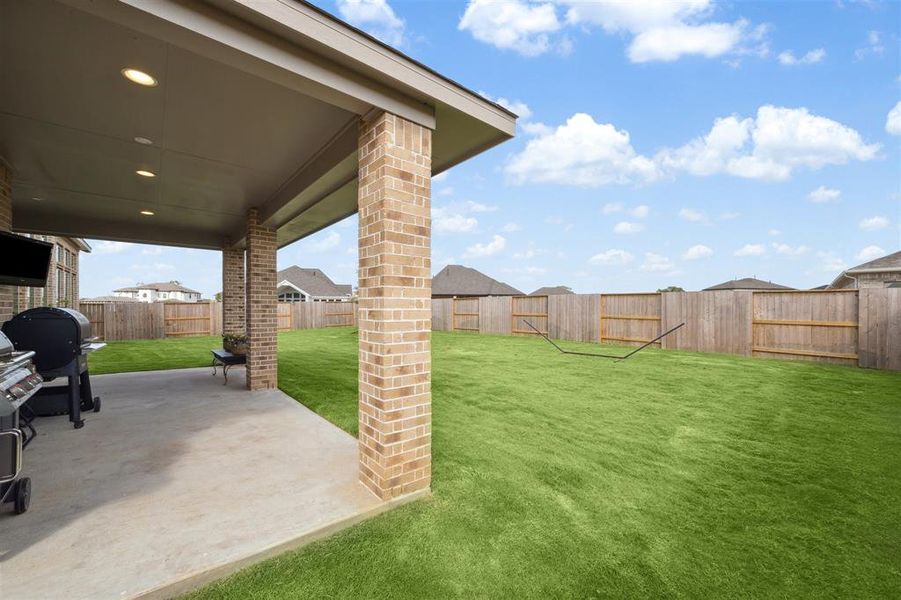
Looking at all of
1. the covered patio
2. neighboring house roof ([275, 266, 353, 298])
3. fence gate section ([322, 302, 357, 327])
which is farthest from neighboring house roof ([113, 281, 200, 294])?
the covered patio

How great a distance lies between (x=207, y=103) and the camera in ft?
10.4

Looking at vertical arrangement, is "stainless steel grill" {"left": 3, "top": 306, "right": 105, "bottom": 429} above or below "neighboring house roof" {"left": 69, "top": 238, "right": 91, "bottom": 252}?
below

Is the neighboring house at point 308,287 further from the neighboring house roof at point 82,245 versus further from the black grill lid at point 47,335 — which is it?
the black grill lid at point 47,335

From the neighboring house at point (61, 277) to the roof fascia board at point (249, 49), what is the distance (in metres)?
13.3

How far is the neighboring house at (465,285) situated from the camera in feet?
108

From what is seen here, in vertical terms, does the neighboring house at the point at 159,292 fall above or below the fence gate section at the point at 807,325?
above

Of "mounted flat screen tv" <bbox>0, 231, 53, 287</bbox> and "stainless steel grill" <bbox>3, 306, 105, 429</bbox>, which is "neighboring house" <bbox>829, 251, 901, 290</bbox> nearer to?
"stainless steel grill" <bbox>3, 306, 105, 429</bbox>

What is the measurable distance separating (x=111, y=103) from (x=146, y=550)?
11.8 feet

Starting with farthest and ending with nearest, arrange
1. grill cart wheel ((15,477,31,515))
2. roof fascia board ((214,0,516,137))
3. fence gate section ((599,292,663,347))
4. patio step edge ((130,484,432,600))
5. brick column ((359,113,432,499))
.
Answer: fence gate section ((599,292,663,347)) → brick column ((359,113,432,499)) → grill cart wheel ((15,477,31,515)) → roof fascia board ((214,0,516,137)) → patio step edge ((130,484,432,600))

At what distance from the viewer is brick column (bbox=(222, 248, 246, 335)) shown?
8.82 metres

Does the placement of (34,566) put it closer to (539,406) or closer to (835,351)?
(539,406)

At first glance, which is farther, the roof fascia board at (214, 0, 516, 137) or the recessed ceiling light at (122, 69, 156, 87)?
the recessed ceiling light at (122, 69, 156, 87)

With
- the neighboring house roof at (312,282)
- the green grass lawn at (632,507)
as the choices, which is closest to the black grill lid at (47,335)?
the green grass lawn at (632,507)

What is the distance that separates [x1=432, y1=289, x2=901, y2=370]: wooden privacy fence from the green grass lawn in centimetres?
356
